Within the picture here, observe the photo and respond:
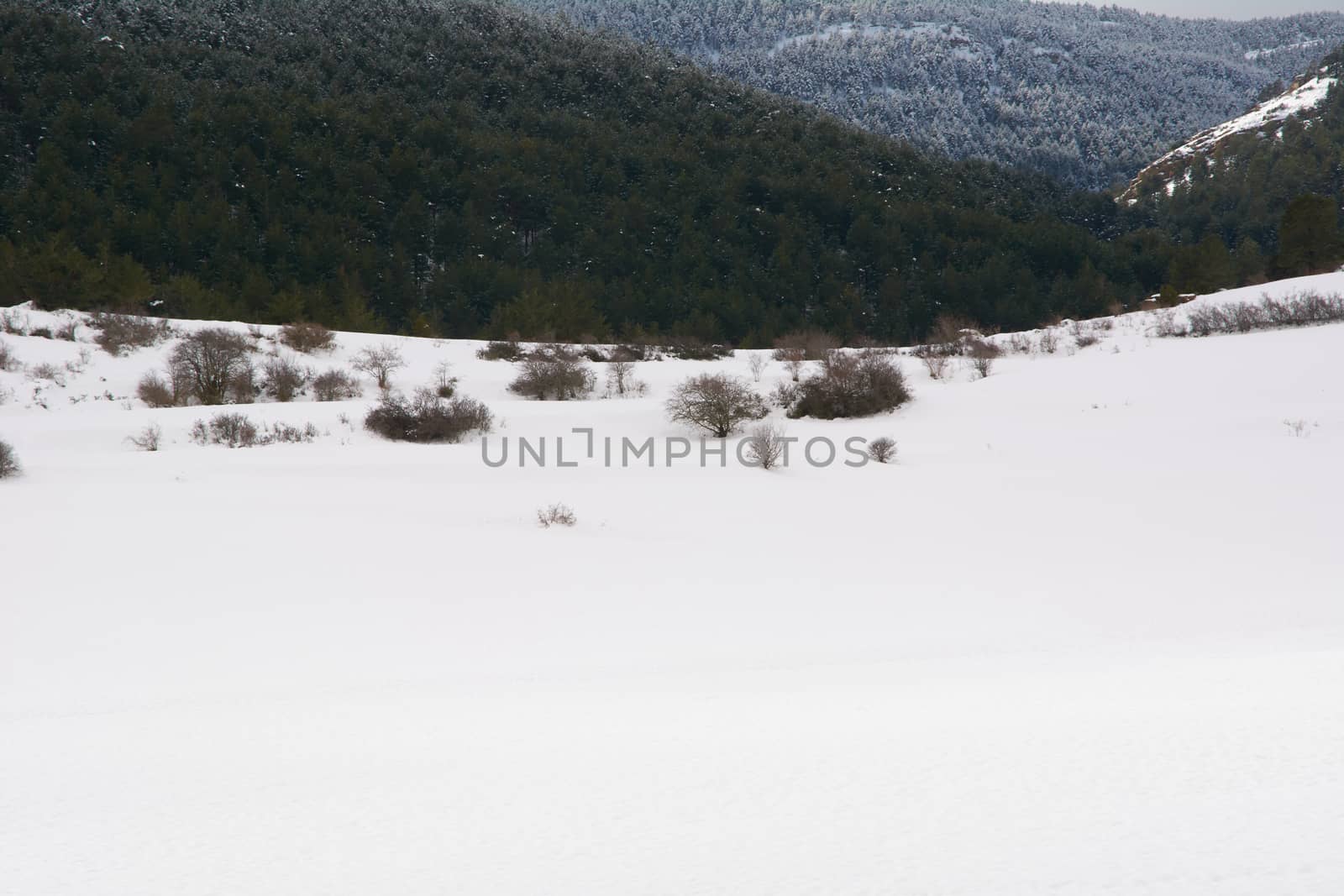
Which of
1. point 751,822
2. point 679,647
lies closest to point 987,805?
point 751,822

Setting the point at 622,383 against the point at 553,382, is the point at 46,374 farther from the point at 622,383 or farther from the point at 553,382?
the point at 622,383

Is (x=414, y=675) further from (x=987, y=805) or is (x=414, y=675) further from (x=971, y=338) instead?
(x=971, y=338)

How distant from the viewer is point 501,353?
22.6 m

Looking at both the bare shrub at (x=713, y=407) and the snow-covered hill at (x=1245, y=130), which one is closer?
the bare shrub at (x=713, y=407)

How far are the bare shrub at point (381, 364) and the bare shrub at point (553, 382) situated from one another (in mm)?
2777

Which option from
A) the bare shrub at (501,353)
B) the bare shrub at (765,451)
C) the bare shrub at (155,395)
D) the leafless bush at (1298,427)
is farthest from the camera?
the bare shrub at (501,353)

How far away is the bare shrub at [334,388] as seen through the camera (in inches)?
669

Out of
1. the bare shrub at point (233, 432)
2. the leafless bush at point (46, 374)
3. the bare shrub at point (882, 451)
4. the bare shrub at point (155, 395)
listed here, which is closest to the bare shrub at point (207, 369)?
the bare shrub at point (155, 395)

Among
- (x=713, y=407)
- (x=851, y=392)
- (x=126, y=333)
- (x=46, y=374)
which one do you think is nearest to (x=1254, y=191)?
(x=851, y=392)

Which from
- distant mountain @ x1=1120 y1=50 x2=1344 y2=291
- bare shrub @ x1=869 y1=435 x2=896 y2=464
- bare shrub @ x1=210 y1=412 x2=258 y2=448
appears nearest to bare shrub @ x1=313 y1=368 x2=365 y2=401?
bare shrub @ x1=210 y1=412 x2=258 y2=448

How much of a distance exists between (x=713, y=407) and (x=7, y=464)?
927 cm

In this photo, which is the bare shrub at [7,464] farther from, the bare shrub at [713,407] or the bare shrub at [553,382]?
the bare shrub at [553,382]

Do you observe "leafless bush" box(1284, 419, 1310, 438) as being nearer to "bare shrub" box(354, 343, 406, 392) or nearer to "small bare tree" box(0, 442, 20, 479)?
"small bare tree" box(0, 442, 20, 479)

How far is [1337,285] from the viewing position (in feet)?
69.6
